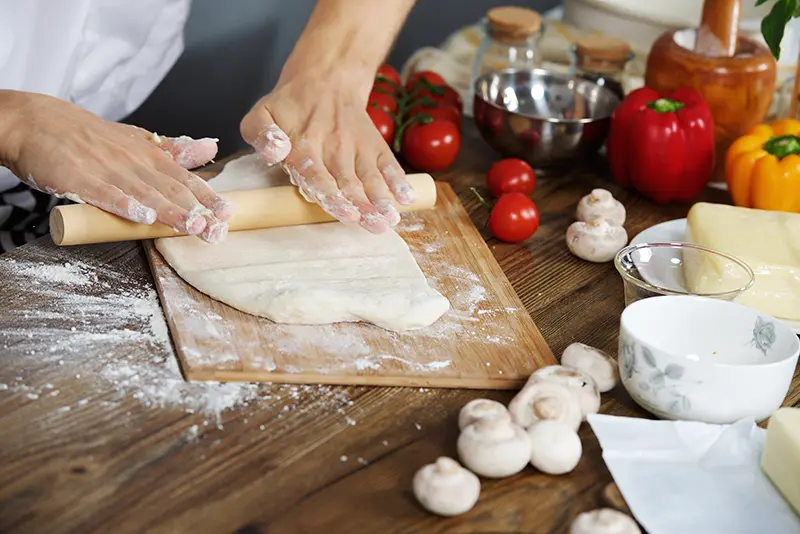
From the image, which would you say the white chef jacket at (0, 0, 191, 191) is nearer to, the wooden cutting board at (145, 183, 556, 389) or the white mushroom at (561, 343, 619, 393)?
the wooden cutting board at (145, 183, 556, 389)

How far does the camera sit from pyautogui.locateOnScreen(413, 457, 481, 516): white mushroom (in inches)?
38.2

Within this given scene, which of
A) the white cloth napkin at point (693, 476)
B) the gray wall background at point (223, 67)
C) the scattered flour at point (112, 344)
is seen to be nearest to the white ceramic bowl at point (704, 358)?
the white cloth napkin at point (693, 476)

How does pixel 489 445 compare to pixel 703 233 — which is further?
pixel 703 233

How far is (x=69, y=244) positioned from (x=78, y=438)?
0.43 metres

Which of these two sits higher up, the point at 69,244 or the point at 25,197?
the point at 69,244

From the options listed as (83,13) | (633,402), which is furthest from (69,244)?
(633,402)

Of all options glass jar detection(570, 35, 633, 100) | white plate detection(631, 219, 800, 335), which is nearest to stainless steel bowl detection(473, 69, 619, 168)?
glass jar detection(570, 35, 633, 100)

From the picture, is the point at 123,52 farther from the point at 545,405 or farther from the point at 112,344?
the point at 545,405

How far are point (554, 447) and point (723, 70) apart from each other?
1039mm

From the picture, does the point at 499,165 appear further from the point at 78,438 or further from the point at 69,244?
the point at 78,438

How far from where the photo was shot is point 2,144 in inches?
55.9

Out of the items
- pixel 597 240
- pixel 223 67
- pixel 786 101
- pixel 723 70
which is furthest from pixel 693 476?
pixel 223 67

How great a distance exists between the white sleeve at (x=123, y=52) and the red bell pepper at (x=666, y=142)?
101 cm

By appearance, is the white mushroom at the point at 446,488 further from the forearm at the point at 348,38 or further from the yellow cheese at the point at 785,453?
the forearm at the point at 348,38
